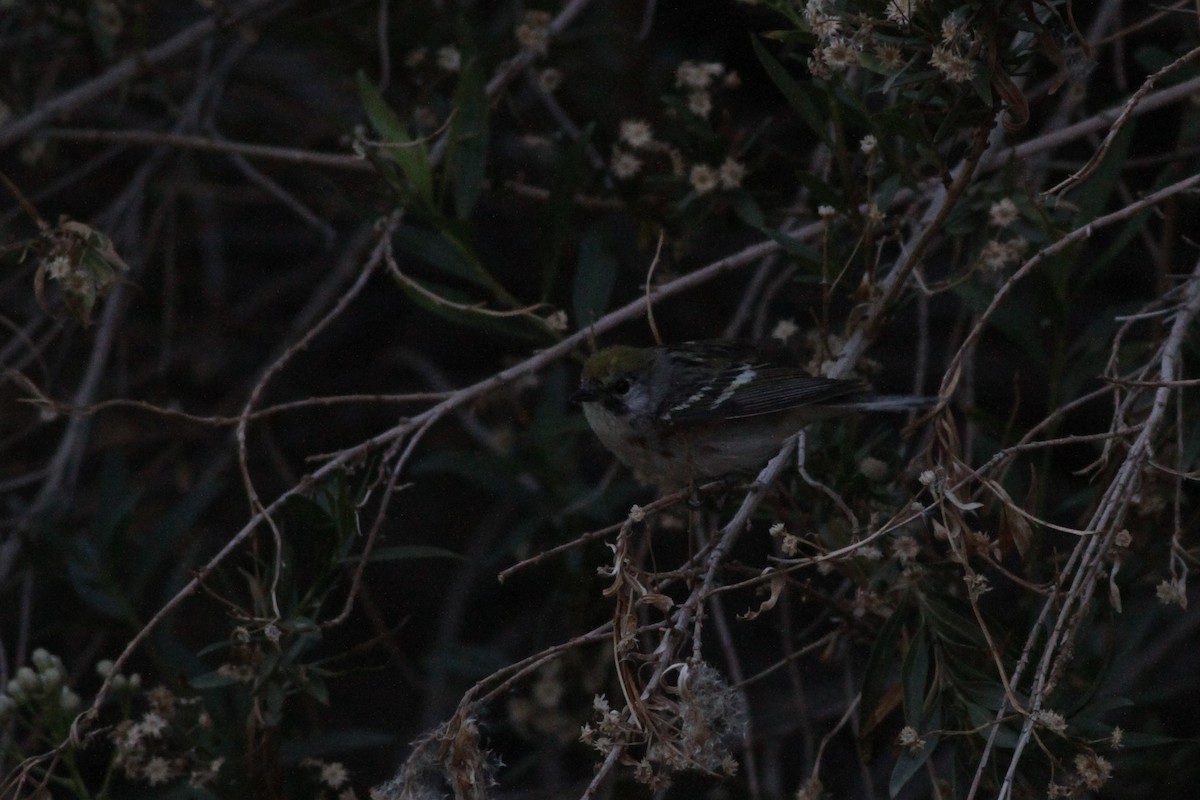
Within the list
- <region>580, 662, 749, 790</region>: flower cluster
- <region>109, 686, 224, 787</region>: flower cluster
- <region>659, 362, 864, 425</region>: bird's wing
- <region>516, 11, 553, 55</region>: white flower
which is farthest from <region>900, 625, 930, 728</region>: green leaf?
<region>516, 11, 553, 55</region>: white flower

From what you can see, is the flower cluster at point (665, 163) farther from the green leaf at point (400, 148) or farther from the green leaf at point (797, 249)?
the green leaf at point (400, 148)

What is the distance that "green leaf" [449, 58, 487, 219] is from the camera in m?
4.07

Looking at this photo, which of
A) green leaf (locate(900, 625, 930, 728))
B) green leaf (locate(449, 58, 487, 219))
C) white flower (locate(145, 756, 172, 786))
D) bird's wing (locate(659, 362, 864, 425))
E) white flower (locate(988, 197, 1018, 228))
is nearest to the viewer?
green leaf (locate(900, 625, 930, 728))

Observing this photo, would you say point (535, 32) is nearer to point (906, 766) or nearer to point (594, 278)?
point (594, 278)

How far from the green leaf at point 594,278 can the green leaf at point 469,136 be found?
427 mm

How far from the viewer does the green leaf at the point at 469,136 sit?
4070mm

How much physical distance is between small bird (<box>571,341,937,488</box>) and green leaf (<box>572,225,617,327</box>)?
15 cm

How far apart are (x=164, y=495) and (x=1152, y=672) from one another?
13.3ft

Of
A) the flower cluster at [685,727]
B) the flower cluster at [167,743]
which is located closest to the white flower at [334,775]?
the flower cluster at [167,743]

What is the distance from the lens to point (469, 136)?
4.12 metres

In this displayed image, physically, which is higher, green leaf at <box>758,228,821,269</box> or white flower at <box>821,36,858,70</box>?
white flower at <box>821,36,858,70</box>

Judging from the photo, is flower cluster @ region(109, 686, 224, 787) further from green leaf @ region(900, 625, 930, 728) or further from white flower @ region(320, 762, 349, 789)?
green leaf @ region(900, 625, 930, 728)

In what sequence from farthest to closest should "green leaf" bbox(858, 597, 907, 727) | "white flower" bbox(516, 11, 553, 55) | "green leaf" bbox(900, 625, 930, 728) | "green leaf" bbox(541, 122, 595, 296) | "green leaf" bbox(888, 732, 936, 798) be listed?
"white flower" bbox(516, 11, 553, 55) → "green leaf" bbox(541, 122, 595, 296) → "green leaf" bbox(858, 597, 907, 727) → "green leaf" bbox(900, 625, 930, 728) → "green leaf" bbox(888, 732, 936, 798)

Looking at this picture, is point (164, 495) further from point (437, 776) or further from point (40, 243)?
point (437, 776)
